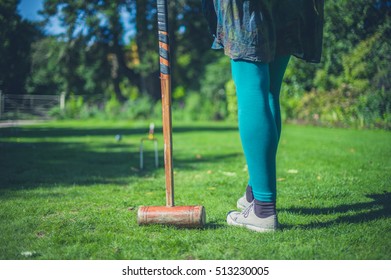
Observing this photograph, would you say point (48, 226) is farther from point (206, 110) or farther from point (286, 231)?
point (206, 110)

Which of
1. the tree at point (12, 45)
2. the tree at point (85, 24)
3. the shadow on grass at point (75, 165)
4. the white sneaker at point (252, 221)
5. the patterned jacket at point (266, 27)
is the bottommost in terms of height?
the shadow on grass at point (75, 165)

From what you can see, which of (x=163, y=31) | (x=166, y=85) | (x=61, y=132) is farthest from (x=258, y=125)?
(x=61, y=132)

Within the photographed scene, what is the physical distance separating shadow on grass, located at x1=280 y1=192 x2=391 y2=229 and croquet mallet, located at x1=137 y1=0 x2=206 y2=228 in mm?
538

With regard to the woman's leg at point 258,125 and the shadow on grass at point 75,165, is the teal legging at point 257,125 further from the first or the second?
the shadow on grass at point 75,165

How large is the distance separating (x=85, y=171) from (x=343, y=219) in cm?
307

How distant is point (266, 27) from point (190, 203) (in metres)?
1.47

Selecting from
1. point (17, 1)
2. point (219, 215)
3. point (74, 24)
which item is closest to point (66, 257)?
point (219, 215)

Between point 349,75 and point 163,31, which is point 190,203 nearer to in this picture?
point 163,31

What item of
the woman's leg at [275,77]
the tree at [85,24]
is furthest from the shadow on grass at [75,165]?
the tree at [85,24]

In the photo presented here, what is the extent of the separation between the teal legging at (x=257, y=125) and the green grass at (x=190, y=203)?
29 cm

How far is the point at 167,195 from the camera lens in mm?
2385

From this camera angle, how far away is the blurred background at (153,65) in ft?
33.4

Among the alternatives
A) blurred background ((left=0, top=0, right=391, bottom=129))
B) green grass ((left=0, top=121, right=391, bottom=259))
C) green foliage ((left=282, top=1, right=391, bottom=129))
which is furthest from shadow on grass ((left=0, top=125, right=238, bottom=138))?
green grass ((left=0, top=121, right=391, bottom=259))
